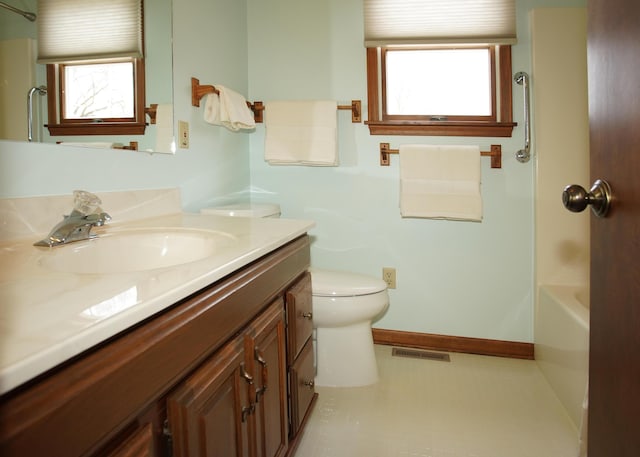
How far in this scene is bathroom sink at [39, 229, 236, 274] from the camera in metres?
0.87

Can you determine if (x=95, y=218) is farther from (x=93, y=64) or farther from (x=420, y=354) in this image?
(x=420, y=354)

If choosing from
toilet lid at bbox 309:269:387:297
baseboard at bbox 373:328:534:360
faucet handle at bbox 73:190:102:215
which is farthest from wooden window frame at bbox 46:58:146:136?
baseboard at bbox 373:328:534:360

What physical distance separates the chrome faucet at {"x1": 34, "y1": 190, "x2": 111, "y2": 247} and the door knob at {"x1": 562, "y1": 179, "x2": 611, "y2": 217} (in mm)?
985

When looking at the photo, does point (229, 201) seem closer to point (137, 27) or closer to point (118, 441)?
point (137, 27)

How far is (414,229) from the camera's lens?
6.79ft

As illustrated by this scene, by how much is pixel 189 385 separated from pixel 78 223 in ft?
1.73


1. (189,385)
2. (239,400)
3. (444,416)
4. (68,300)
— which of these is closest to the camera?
(68,300)

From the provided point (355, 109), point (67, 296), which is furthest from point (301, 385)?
point (355, 109)

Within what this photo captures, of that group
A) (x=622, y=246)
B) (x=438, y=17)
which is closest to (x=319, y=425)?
(x=622, y=246)

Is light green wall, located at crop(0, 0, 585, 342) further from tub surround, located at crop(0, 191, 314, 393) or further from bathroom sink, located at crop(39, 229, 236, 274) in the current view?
tub surround, located at crop(0, 191, 314, 393)

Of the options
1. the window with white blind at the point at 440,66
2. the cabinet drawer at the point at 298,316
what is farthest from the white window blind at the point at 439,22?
the cabinet drawer at the point at 298,316

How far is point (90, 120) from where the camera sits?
3.68ft

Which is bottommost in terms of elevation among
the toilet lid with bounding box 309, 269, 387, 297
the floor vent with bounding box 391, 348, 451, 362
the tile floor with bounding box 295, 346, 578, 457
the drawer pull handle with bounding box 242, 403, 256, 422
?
the tile floor with bounding box 295, 346, 578, 457

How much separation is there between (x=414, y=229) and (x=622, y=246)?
60.2 inches
